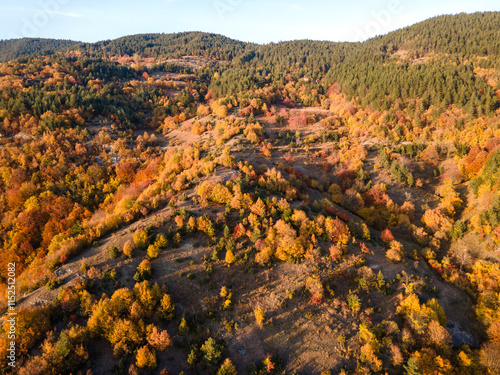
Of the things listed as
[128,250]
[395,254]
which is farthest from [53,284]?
[395,254]

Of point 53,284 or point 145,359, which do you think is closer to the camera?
point 145,359

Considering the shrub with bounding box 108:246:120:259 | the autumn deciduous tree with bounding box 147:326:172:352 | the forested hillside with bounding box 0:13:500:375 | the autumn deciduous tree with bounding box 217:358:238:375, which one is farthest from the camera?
the shrub with bounding box 108:246:120:259

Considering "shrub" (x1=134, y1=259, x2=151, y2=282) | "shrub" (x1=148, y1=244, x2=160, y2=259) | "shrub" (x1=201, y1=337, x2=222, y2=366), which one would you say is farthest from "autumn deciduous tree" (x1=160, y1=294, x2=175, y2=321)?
"shrub" (x1=148, y1=244, x2=160, y2=259)

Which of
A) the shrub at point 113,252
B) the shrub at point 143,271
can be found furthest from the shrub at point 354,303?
the shrub at point 113,252

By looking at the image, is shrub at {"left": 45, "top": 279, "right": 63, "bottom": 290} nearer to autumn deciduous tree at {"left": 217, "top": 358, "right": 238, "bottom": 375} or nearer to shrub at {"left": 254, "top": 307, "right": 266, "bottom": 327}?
autumn deciduous tree at {"left": 217, "top": 358, "right": 238, "bottom": 375}

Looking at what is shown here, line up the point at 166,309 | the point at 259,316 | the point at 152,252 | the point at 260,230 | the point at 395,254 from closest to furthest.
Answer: the point at 166,309 < the point at 259,316 < the point at 152,252 < the point at 395,254 < the point at 260,230

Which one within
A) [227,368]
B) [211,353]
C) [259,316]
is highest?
[211,353]

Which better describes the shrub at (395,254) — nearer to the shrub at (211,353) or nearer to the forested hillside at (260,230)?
the forested hillside at (260,230)

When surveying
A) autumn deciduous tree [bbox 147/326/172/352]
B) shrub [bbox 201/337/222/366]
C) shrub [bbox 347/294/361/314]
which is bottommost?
shrub [bbox 347/294/361/314]

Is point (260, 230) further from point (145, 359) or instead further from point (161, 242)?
point (145, 359)
